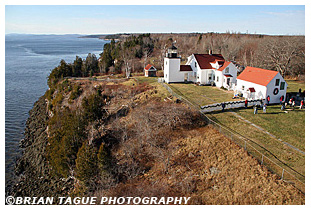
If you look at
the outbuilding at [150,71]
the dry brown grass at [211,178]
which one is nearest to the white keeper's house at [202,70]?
the outbuilding at [150,71]

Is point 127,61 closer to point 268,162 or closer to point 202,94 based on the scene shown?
point 202,94

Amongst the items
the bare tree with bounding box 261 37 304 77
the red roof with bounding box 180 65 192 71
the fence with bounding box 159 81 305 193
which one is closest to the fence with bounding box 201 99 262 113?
the fence with bounding box 159 81 305 193

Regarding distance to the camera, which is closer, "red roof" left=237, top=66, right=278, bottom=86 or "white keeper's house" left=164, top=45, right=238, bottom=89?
"red roof" left=237, top=66, right=278, bottom=86

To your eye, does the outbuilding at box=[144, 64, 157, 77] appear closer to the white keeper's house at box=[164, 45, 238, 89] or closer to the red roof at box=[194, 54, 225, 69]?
the white keeper's house at box=[164, 45, 238, 89]

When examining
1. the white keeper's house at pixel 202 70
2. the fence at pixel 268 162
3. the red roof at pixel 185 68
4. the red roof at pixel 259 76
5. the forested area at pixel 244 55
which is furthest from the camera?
the forested area at pixel 244 55

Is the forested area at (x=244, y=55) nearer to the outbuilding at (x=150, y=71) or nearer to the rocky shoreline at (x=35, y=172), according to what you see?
the outbuilding at (x=150, y=71)

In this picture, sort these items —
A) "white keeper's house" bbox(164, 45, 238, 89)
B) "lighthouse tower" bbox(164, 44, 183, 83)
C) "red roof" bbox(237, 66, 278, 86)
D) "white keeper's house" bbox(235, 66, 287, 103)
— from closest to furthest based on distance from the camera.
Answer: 1. "white keeper's house" bbox(235, 66, 287, 103)
2. "red roof" bbox(237, 66, 278, 86)
3. "white keeper's house" bbox(164, 45, 238, 89)
4. "lighthouse tower" bbox(164, 44, 183, 83)

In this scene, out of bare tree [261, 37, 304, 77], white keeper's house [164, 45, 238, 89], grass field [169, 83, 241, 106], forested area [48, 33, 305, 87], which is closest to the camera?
grass field [169, 83, 241, 106]

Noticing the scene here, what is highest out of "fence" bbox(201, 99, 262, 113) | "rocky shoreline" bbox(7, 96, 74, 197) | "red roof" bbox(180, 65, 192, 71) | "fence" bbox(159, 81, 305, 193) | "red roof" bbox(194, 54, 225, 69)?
"red roof" bbox(194, 54, 225, 69)
